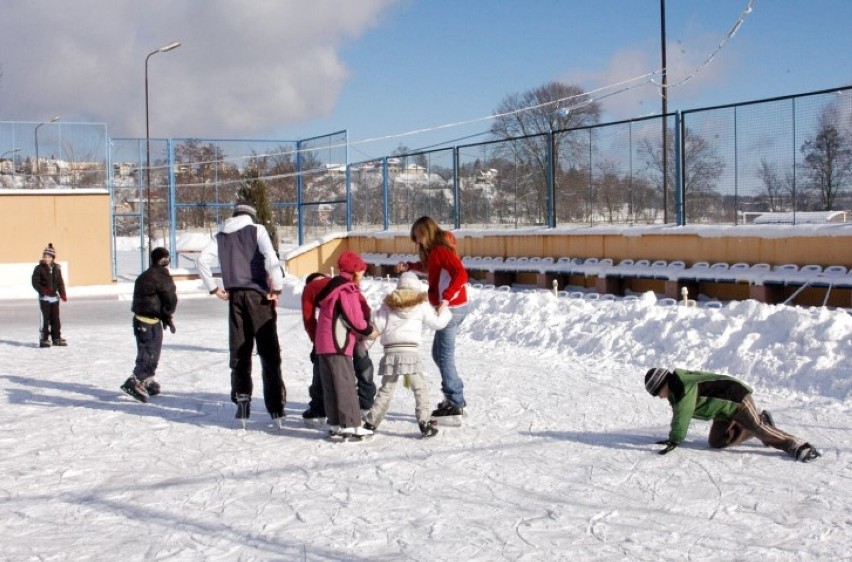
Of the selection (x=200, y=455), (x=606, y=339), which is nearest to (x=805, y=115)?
(x=606, y=339)

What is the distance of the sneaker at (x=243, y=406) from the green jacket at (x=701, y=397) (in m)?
3.47

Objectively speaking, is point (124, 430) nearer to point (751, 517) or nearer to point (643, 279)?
point (751, 517)

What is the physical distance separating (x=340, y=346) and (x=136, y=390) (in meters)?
3.02

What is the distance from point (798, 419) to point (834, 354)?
1.68m

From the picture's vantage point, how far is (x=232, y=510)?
5.59 m

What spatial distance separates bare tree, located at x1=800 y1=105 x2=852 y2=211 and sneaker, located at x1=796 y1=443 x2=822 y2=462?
→ 8.70 meters

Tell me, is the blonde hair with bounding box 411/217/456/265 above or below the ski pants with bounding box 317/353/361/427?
above

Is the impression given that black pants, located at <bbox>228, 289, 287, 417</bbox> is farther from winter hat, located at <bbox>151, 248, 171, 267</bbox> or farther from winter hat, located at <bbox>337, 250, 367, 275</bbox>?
winter hat, located at <bbox>151, 248, 171, 267</bbox>

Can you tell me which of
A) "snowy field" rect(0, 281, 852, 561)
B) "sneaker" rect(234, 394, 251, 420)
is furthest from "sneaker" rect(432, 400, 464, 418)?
"sneaker" rect(234, 394, 251, 420)

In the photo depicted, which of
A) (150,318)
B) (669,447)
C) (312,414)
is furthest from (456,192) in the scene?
(669,447)

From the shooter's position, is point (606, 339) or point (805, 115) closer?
point (606, 339)

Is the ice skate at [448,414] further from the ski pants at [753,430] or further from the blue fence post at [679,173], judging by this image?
the blue fence post at [679,173]

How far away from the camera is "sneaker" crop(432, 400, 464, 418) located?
7855 millimetres

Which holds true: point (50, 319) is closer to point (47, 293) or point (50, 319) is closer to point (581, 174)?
point (47, 293)
